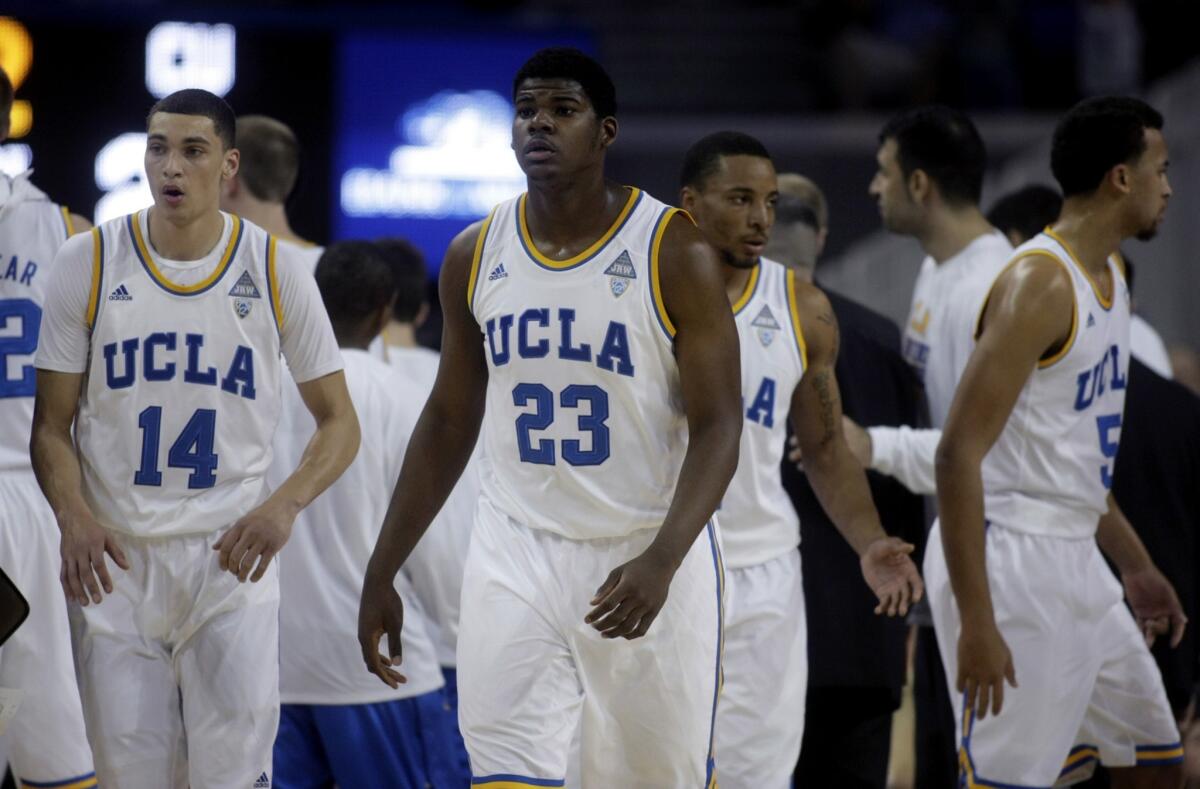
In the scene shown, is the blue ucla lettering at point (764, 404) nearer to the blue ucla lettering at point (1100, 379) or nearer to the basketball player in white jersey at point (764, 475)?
the basketball player in white jersey at point (764, 475)

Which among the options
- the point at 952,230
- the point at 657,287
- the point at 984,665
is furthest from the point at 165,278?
the point at 952,230

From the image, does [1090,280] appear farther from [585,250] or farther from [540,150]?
[540,150]

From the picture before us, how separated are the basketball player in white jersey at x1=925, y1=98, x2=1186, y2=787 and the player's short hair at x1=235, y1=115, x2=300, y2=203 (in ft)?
8.62

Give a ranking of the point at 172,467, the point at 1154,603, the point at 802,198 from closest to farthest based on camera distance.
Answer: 1. the point at 172,467
2. the point at 1154,603
3. the point at 802,198

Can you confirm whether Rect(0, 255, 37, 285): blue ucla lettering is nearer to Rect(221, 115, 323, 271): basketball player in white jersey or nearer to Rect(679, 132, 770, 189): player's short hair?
Rect(221, 115, 323, 271): basketball player in white jersey

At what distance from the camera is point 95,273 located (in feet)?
15.4

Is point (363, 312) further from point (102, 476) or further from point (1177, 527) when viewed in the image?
point (1177, 527)

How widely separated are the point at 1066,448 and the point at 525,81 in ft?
6.84

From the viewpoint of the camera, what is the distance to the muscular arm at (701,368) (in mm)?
4133

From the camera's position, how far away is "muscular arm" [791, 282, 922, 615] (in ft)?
17.8

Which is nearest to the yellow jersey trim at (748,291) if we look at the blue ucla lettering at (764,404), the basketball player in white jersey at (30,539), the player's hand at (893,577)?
the blue ucla lettering at (764,404)

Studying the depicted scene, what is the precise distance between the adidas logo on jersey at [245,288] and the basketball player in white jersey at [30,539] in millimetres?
574

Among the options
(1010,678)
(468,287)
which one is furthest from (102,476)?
(1010,678)

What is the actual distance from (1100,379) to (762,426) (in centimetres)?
105
